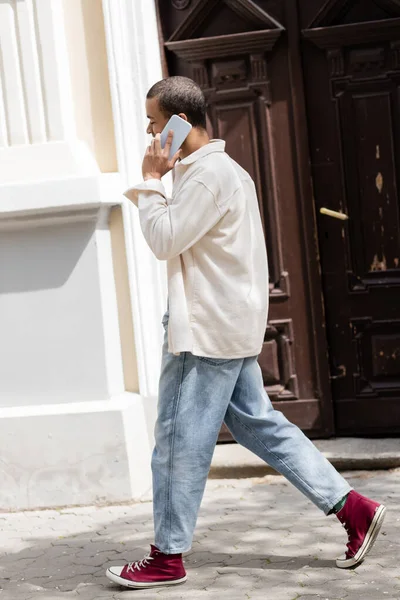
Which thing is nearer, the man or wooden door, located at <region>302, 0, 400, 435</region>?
the man

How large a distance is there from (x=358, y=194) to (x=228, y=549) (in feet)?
8.49

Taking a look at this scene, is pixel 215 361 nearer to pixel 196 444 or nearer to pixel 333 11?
pixel 196 444

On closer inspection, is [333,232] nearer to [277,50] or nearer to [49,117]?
[277,50]

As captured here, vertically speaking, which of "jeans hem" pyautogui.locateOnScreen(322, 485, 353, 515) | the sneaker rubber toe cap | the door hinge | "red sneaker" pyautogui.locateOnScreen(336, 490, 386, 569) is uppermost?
the door hinge

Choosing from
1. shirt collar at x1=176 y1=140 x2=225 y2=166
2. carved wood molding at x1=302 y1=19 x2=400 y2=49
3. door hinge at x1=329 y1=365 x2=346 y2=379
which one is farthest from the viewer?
door hinge at x1=329 y1=365 x2=346 y2=379

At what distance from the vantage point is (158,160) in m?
3.98

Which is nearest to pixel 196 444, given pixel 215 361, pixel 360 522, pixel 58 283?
pixel 215 361

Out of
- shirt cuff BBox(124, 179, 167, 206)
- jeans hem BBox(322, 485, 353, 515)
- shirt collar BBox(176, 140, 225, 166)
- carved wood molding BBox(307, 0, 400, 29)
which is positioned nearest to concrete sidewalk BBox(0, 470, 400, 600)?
jeans hem BBox(322, 485, 353, 515)

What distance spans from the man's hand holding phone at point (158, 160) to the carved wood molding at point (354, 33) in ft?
8.30

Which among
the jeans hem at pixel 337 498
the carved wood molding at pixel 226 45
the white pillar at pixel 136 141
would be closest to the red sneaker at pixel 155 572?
the jeans hem at pixel 337 498

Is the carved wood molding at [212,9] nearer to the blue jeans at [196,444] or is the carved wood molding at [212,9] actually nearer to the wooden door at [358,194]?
the wooden door at [358,194]

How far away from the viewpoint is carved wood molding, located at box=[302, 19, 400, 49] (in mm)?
6090

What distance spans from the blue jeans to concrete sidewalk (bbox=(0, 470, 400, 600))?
29 cm

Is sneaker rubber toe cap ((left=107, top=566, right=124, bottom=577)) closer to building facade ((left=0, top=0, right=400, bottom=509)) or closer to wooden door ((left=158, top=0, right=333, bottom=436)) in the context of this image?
building facade ((left=0, top=0, right=400, bottom=509))
